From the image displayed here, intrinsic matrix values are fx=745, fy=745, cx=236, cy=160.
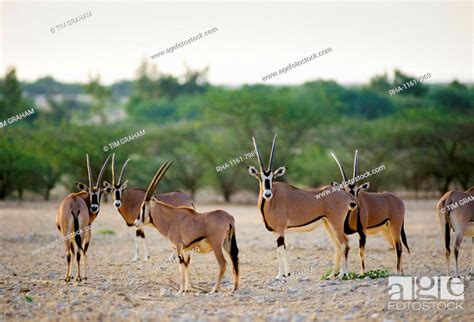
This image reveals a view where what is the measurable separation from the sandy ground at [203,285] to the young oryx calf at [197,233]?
447mm

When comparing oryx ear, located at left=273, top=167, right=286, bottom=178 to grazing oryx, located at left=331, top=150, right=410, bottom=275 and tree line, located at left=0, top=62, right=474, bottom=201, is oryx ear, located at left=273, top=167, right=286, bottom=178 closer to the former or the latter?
grazing oryx, located at left=331, top=150, right=410, bottom=275

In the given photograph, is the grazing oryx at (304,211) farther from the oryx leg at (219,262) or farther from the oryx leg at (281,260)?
the oryx leg at (219,262)

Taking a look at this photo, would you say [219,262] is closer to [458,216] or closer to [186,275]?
[186,275]

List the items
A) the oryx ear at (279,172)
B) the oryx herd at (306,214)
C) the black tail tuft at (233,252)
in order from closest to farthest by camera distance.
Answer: the black tail tuft at (233,252) → the oryx herd at (306,214) → the oryx ear at (279,172)

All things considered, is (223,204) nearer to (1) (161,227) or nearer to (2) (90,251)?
(2) (90,251)

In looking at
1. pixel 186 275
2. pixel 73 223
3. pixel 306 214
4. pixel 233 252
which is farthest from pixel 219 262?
pixel 73 223

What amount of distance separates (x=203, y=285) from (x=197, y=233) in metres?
1.07

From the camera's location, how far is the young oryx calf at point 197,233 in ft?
37.1

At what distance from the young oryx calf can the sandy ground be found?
447 millimetres

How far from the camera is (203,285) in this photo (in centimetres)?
1205

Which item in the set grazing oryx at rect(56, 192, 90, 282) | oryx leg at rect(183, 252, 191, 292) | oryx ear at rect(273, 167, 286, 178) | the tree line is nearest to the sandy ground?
oryx leg at rect(183, 252, 191, 292)

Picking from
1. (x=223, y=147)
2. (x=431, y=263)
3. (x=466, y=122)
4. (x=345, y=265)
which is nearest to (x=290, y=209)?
(x=345, y=265)

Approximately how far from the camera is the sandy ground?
377 inches

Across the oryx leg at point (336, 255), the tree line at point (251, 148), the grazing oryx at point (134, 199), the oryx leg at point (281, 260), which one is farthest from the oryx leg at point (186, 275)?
the tree line at point (251, 148)
